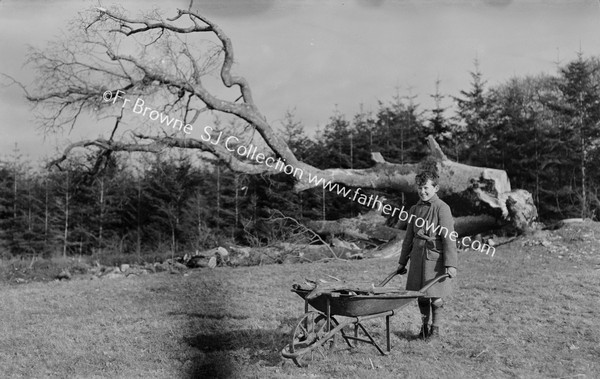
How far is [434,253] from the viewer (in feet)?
18.7

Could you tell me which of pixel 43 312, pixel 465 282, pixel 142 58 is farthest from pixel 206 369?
pixel 142 58

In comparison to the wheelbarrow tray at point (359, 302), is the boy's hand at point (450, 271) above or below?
above

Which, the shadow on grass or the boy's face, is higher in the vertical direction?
the boy's face

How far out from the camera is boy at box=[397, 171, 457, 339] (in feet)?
18.5

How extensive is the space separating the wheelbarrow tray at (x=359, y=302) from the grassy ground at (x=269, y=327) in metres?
0.46

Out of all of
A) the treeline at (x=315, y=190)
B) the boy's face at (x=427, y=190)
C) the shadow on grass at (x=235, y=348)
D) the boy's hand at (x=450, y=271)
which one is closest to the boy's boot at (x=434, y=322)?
the boy's hand at (x=450, y=271)

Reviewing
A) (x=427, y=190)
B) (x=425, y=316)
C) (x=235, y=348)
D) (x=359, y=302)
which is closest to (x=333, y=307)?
(x=359, y=302)

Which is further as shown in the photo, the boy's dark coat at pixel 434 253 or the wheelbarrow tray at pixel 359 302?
the boy's dark coat at pixel 434 253

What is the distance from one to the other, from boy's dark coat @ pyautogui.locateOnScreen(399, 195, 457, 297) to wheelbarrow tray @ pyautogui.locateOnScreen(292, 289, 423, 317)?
0.59m

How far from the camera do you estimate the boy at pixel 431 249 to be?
5.65 metres

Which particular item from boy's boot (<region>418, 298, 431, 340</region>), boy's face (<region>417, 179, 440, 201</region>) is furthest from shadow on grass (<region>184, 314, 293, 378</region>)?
boy's face (<region>417, 179, 440, 201</region>)

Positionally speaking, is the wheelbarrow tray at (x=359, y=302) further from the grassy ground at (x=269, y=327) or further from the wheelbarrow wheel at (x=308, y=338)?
the grassy ground at (x=269, y=327)

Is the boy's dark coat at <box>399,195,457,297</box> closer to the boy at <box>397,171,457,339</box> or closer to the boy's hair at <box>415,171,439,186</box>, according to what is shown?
the boy at <box>397,171,457,339</box>

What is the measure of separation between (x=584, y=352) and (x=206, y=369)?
339 centimetres
